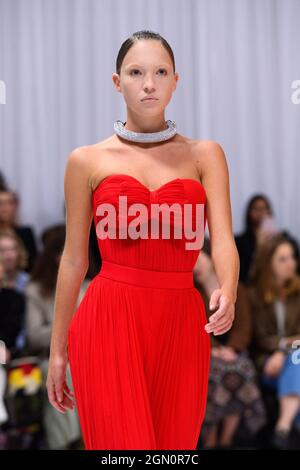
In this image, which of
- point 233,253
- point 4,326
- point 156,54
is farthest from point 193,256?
point 4,326

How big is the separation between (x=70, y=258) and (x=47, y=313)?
5.23ft

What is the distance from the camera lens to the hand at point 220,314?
2.39 meters

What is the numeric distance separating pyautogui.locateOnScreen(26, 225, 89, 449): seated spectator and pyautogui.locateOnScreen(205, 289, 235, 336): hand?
5.91 ft

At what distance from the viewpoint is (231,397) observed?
4754 millimetres

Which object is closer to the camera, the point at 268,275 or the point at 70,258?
the point at 70,258

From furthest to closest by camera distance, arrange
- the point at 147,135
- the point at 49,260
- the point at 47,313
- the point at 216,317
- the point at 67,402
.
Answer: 1. the point at 49,260
2. the point at 47,313
3. the point at 67,402
4. the point at 147,135
5. the point at 216,317

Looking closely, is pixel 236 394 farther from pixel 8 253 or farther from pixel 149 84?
pixel 149 84

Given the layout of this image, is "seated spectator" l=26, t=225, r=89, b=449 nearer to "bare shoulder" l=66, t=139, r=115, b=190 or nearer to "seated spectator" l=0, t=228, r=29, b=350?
"seated spectator" l=0, t=228, r=29, b=350

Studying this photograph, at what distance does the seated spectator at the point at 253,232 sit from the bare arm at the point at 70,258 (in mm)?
1744

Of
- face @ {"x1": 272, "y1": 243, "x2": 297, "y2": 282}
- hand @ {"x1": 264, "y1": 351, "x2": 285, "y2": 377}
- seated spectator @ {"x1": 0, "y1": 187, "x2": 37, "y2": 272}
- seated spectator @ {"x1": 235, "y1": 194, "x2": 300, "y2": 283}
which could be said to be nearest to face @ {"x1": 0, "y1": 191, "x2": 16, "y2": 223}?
seated spectator @ {"x1": 0, "y1": 187, "x2": 37, "y2": 272}

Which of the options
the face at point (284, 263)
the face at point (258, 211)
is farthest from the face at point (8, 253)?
the face at point (284, 263)

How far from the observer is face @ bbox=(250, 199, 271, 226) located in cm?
447

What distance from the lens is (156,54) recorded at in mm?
2557

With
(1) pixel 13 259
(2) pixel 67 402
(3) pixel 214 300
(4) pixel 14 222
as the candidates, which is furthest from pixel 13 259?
(3) pixel 214 300
